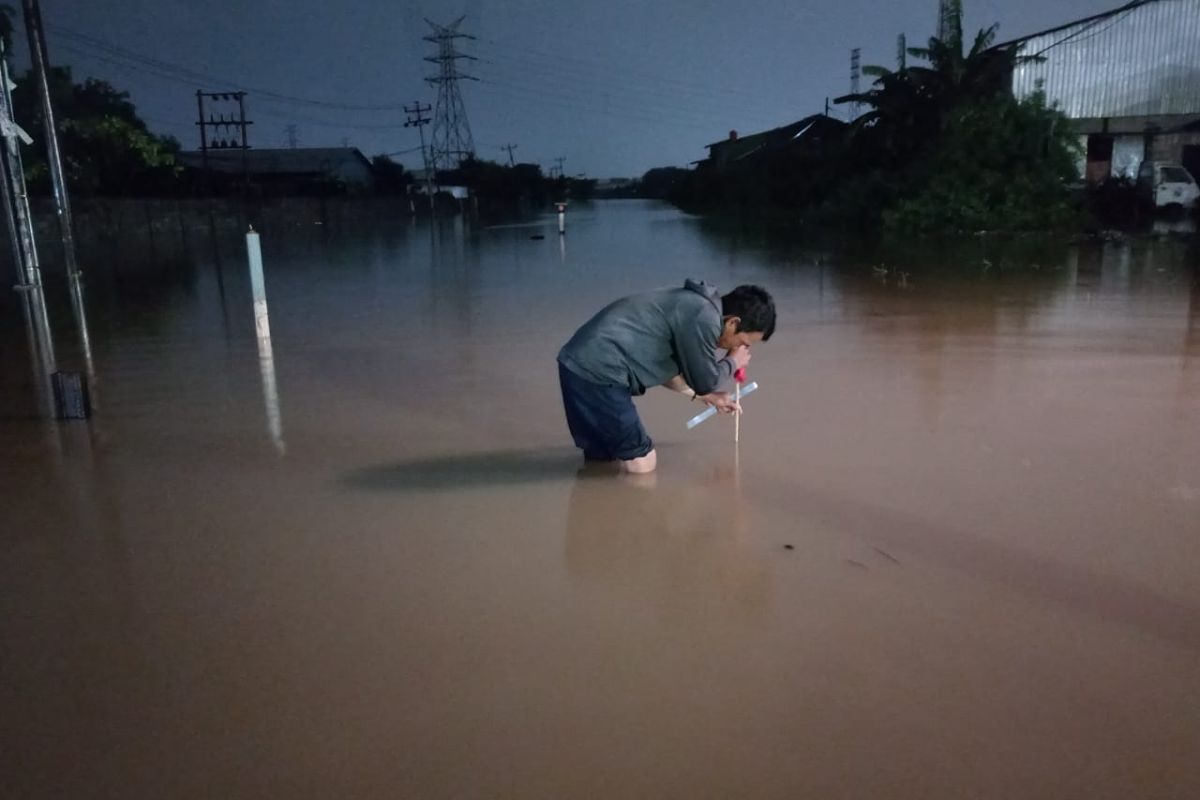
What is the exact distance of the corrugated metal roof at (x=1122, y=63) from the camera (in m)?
24.1

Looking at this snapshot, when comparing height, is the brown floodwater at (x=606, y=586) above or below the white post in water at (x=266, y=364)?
below

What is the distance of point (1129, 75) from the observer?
2452 cm

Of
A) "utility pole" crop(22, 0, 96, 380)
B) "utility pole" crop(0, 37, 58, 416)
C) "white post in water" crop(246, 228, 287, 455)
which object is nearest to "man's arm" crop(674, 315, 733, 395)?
"white post in water" crop(246, 228, 287, 455)

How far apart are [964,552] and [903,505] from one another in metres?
0.56

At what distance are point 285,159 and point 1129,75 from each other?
164 feet

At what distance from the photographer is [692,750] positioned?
247 cm

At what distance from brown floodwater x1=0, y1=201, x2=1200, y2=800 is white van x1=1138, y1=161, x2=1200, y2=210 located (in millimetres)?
18210

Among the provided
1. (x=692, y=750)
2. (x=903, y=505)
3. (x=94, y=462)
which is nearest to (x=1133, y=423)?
(x=903, y=505)

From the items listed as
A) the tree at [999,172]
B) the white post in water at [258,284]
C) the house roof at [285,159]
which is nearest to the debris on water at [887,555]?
the white post in water at [258,284]

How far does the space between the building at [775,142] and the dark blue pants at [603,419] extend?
36.7 metres

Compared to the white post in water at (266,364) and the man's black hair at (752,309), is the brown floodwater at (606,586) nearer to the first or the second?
the white post in water at (266,364)

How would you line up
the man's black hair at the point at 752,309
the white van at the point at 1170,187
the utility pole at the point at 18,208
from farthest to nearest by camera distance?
the white van at the point at 1170,187, the utility pole at the point at 18,208, the man's black hair at the point at 752,309

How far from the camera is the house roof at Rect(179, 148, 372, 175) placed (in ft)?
186

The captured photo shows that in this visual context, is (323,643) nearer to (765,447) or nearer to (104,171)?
(765,447)
